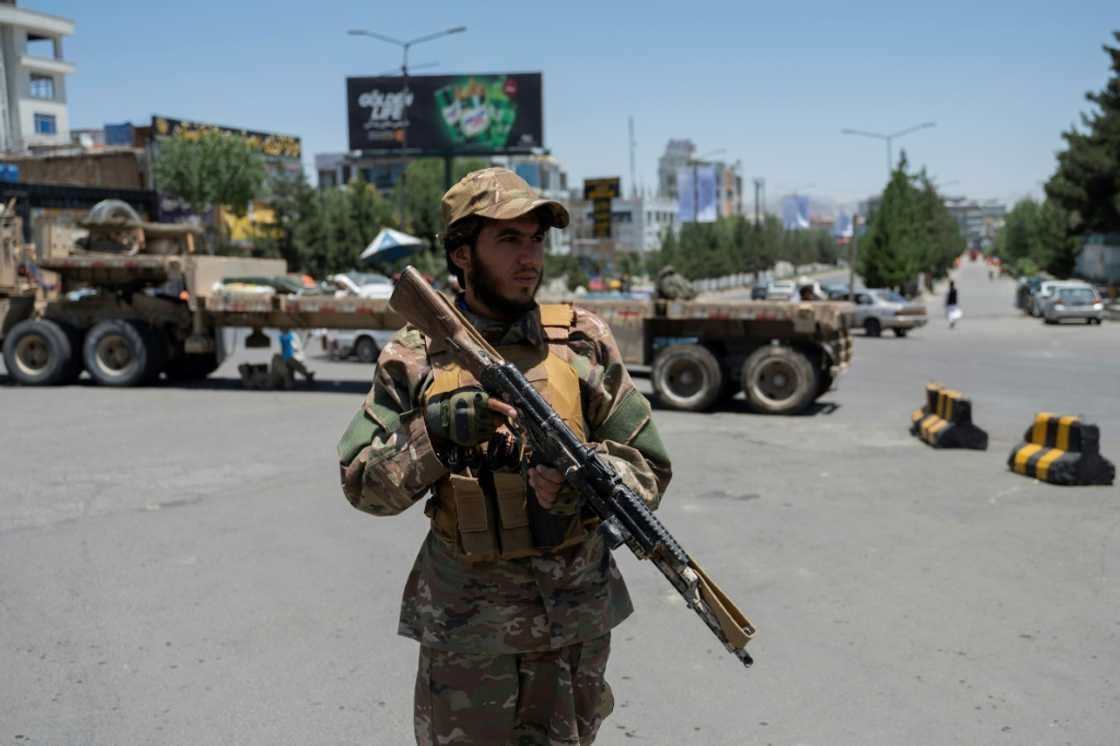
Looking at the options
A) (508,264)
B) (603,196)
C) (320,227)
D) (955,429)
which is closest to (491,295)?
Result: (508,264)

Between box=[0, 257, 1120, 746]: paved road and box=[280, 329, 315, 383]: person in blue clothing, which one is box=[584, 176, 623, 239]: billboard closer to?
box=[280, 329, 315, 383]: person in blue clothing

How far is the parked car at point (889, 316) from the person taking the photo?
26562mm

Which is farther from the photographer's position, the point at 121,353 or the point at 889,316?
the point at 889,316

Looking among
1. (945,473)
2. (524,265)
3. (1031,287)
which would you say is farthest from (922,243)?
(524,265)

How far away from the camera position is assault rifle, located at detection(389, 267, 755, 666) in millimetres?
2264

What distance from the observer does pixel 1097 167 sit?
41812 mm

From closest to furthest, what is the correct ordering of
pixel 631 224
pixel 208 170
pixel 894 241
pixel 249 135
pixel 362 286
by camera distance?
pixel 362 286 → pixel 894 241 → pixel 208 170 → pixel 249 135 → pixel 631 224

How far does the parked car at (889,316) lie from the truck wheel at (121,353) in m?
18.1

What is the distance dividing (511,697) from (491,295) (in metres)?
0.97

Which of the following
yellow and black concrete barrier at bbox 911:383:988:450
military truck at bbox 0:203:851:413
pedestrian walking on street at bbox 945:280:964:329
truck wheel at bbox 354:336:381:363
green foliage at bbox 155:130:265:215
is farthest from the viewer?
green foliage at bbox 155:130:265:215

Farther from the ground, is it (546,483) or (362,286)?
(362,286)

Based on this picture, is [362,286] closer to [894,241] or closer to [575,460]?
[575,460]

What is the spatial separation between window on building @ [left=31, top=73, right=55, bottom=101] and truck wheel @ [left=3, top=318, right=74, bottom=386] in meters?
63.6

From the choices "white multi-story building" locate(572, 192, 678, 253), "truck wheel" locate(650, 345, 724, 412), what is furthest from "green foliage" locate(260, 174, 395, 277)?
"white multi-story building" locate(572, 192, 678, 253)
